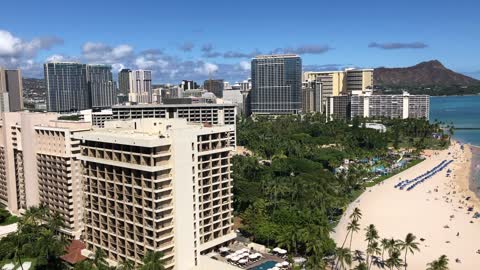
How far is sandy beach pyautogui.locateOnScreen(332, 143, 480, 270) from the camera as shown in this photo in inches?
2532

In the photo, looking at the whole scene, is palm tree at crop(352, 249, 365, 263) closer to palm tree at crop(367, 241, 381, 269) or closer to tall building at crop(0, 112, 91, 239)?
palm tree at crop(367, 241, 381, 269)

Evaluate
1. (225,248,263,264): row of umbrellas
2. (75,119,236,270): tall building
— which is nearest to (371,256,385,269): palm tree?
(225,248,263,264): row of umbrellas

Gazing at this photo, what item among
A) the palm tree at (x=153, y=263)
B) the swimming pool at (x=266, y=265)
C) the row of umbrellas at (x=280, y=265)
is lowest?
the swimming pool at (x=266, y=265)

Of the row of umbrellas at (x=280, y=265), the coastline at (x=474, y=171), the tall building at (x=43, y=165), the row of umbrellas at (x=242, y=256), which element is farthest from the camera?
the coastline at (x=474, y=171)

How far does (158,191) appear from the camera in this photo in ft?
152

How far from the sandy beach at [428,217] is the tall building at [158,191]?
24.9 meters

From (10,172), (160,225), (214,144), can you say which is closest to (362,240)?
(214,144)

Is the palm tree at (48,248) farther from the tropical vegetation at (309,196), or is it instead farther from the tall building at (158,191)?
the tropical vegetation at (309,196)

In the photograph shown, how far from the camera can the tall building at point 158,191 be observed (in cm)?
4734

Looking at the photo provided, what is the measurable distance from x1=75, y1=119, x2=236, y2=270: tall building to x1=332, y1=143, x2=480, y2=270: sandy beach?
81.8 feet

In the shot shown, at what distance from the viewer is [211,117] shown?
5143 inches

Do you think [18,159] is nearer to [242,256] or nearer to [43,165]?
[43,165]

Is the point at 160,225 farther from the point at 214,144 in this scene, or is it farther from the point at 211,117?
the point at 211,117

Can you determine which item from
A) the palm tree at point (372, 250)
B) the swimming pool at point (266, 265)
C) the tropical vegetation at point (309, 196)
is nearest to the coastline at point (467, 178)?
the tropical vegetation at point (309, 196)
